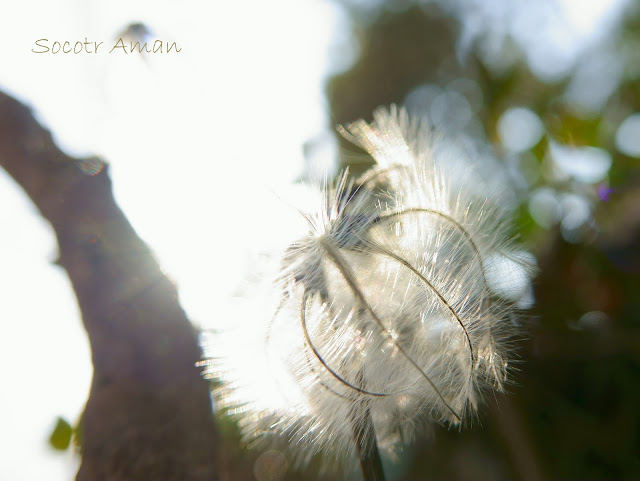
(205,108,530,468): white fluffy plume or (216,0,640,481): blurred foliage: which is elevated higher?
(205,108,530,468): white fluffy plume

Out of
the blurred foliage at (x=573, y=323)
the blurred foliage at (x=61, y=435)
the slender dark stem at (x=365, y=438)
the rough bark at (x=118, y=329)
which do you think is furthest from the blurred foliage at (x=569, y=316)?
the slender dark stem at (x=365, y=438)

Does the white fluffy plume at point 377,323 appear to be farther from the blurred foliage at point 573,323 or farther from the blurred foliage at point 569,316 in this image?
the blurred foliage at point 573,323

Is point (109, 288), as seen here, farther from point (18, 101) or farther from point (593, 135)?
point (593, 135)

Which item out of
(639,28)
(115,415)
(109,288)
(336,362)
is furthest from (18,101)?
(639,28)

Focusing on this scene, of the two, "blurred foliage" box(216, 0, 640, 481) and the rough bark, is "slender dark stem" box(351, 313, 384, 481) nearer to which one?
the rough bark

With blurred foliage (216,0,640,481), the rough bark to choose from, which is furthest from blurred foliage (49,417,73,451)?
blurred foliage (216,0,640,481)

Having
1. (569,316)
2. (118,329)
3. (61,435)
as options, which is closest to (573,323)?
(569,316)
